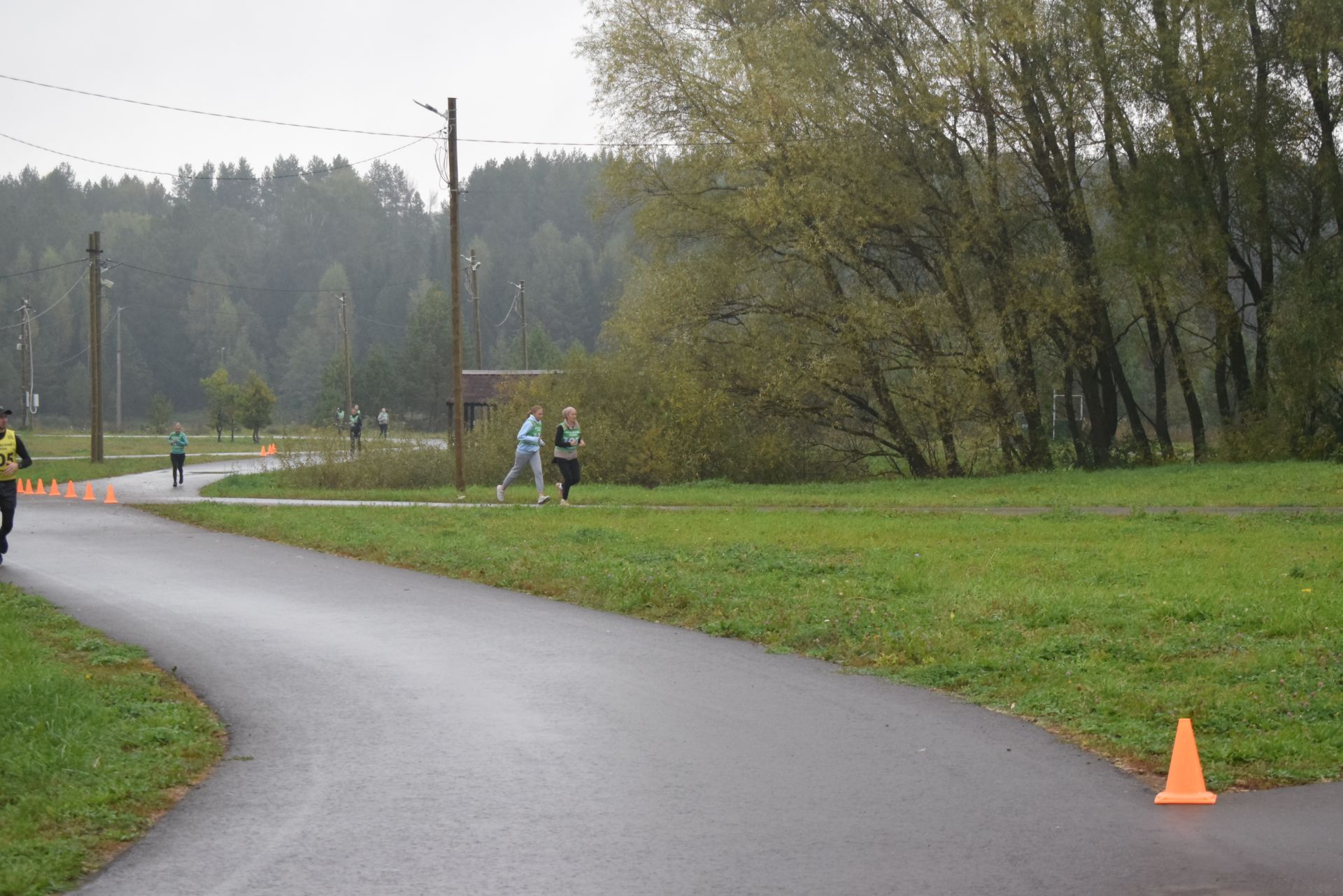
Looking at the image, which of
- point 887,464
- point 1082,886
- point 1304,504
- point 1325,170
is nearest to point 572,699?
A: point 1082,886

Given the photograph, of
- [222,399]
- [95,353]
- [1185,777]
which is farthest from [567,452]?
[222,399]

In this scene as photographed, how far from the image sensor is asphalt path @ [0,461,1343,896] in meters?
5.62

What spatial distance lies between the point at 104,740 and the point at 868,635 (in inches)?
221

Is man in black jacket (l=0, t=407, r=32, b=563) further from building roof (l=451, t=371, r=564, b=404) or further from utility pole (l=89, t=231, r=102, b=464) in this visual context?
building roof (l=451, t=371, r=564, b=404)

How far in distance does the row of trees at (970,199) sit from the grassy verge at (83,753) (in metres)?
25.8

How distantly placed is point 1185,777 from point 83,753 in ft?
17.7

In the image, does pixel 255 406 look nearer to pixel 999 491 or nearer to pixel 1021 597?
pixel 999 491

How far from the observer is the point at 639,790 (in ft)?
22.7

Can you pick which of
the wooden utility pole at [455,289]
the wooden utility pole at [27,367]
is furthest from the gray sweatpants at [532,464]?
the wooden utility pole at [27,367]

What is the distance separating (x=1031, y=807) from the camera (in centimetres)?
657

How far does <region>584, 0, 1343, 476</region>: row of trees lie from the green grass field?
10.4 ft

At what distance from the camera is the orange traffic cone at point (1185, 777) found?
261 inches

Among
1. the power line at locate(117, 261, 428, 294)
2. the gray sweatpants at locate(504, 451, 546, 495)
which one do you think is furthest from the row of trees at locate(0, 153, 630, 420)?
the gray sweatpants at locate(504, 451, 546, 495)

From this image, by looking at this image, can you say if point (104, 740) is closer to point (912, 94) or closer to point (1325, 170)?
point (912, 94)
